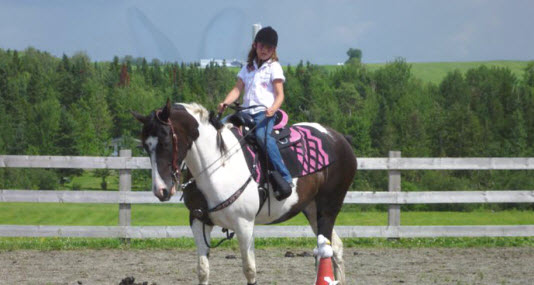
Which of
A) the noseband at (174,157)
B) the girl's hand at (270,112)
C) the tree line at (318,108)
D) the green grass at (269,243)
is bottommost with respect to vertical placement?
the green grass at (269,243)

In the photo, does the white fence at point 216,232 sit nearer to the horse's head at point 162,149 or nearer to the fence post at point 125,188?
the fence post at point 125,188

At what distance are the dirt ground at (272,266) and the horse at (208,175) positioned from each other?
2074 mm

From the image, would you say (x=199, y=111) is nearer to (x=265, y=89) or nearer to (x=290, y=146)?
(x=265, y=89)

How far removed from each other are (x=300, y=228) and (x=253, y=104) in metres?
5.75

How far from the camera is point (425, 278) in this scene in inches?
326

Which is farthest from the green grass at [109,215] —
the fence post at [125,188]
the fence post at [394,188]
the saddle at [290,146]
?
the saddle at [290,146]

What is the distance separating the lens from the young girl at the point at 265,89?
6.06 metres

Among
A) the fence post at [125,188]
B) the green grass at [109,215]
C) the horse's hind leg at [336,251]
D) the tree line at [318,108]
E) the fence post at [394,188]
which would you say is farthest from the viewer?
the tree line at [318,108]

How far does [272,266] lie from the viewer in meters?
9.25

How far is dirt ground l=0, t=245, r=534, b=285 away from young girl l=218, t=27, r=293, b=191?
245cm

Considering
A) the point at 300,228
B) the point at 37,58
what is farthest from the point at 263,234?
the point at 37,58

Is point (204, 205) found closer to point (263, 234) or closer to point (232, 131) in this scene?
point (232, 131)

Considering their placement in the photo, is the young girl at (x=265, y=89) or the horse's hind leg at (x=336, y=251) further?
the horse's hind leg at (x=336, y=251)

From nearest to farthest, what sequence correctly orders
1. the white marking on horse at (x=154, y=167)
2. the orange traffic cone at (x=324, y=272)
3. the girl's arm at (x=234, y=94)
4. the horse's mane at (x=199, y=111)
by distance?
the orange traffic cone at (x=324, y=272) → the white marking on horse at (x=154, y=167) → the horse's mane at (x=199, y=111) → the girl's arm at (x=234, y=94)
